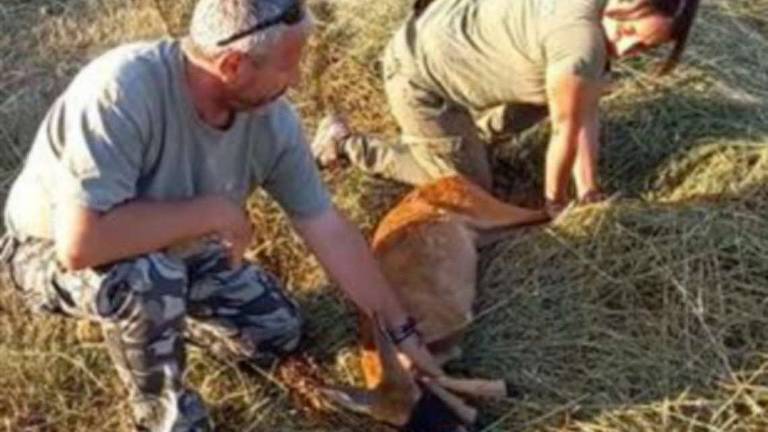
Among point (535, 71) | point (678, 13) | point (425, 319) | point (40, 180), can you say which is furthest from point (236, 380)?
point (678, 13)

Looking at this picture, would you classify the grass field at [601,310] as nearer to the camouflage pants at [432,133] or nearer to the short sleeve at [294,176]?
the camouflage pants at [432,133]

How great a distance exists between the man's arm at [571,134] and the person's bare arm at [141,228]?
1.13 m

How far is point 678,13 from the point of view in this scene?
3.75 metres

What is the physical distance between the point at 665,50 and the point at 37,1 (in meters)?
2.63

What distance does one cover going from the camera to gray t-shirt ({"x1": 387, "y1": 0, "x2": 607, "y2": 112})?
386cm

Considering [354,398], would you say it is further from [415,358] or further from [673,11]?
[673,11]

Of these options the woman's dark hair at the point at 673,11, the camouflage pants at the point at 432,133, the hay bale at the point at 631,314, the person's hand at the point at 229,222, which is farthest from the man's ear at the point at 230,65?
the camouflage pants at the point at 432,133

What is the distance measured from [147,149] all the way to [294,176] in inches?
16.0

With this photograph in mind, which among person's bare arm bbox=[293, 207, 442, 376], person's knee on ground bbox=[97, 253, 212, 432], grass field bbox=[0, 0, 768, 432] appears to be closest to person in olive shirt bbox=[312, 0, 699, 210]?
grass field bbox=[0, 0, 768, 432]

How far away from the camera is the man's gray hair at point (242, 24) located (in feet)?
9.77

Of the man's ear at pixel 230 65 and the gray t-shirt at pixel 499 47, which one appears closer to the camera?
A: the man's ear at pixel 230 65

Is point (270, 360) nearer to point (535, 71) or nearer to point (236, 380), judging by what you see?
point (236, 380)

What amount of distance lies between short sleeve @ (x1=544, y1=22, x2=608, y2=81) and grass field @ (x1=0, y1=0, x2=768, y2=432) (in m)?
0.43

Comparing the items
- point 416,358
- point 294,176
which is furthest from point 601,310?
point 294,176
